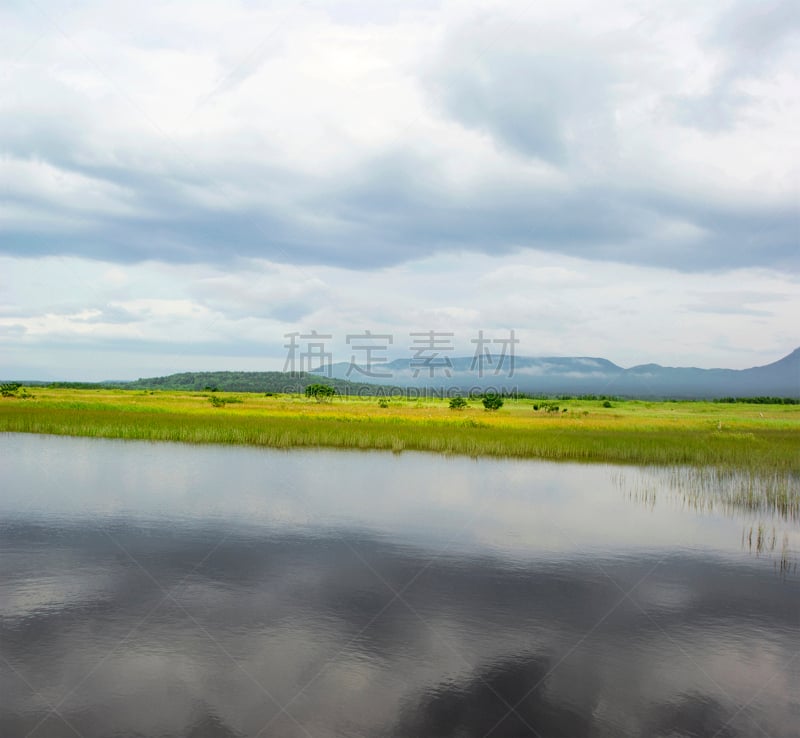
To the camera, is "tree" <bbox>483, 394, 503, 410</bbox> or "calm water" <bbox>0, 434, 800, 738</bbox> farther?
"tree" <bbox>483, 394, 503, 410</bbox>

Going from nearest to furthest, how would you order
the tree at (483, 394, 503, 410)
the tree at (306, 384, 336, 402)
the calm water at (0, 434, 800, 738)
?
1. the calm water at (0, 434, 800, 738)
2. the tree at (483, 394, 503, 410)
3. the tree at (306, 384, 336, 402)

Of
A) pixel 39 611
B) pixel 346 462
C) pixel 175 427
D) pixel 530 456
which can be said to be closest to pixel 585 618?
pixel 39 611

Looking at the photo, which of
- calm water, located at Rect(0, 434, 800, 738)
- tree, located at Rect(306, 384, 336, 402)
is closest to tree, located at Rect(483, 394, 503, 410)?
tree, located at Rect(306, 384, 336, 402)

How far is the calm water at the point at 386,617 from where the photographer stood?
25.2 feet

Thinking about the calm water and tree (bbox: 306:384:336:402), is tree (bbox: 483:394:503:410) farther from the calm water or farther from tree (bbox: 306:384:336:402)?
the calm water

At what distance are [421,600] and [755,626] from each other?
5514 mm

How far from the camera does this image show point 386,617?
34.2 feet

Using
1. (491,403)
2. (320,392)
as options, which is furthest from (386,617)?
(320,392)

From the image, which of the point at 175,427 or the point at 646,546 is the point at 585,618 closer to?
the point at 646,546

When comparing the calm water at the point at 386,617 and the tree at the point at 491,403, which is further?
the tree at the point at 491,403

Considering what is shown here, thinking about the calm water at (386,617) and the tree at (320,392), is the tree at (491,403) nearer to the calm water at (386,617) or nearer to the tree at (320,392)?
the tree at (320,392)

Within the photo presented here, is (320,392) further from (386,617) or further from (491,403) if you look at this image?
(386,617)

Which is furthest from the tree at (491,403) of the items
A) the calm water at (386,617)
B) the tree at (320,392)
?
the calm water at (386,617)

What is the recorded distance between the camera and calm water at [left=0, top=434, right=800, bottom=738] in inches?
302
